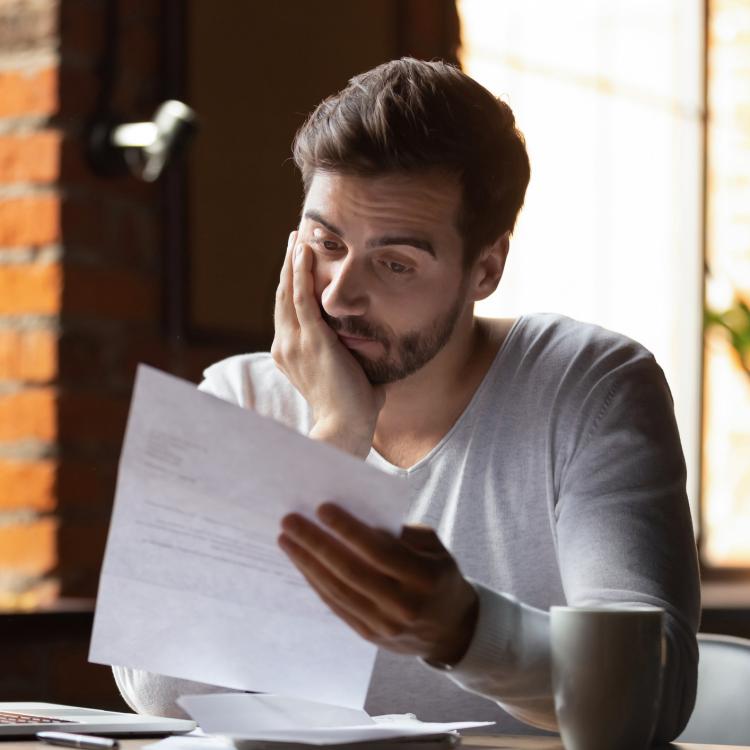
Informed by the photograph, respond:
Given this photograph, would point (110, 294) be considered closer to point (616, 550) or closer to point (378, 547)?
point (616, 550)

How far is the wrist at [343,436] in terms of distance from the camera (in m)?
1.43

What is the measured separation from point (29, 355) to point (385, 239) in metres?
0.72

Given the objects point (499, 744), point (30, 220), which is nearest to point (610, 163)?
point (30, 220)

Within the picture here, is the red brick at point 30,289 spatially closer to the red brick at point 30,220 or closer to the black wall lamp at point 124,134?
the red brick at point 30,220

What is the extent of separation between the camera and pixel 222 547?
0.96 meters

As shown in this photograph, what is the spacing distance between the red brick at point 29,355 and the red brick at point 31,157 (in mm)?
223

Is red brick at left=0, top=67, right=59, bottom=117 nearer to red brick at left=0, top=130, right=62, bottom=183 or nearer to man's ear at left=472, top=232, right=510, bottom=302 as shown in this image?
red brick at left=0, top=130, right=62, bottom=183

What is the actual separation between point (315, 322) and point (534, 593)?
0.38 meters

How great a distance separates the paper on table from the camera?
93 centimetres

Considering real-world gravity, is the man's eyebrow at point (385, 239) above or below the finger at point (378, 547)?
above

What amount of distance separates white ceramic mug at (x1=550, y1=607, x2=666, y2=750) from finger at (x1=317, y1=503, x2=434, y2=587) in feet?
0.33

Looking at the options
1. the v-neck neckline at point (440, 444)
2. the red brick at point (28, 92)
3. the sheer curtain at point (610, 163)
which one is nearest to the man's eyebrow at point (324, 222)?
the v-neck neckline at point (440, 444)

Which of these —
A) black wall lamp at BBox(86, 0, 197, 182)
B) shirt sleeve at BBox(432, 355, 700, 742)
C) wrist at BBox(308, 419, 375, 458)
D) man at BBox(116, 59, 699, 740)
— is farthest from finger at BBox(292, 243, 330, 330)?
black wall lamp at BBox(86, 0, 197, 182)

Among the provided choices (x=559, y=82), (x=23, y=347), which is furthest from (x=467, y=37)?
(x=23, y=347)
